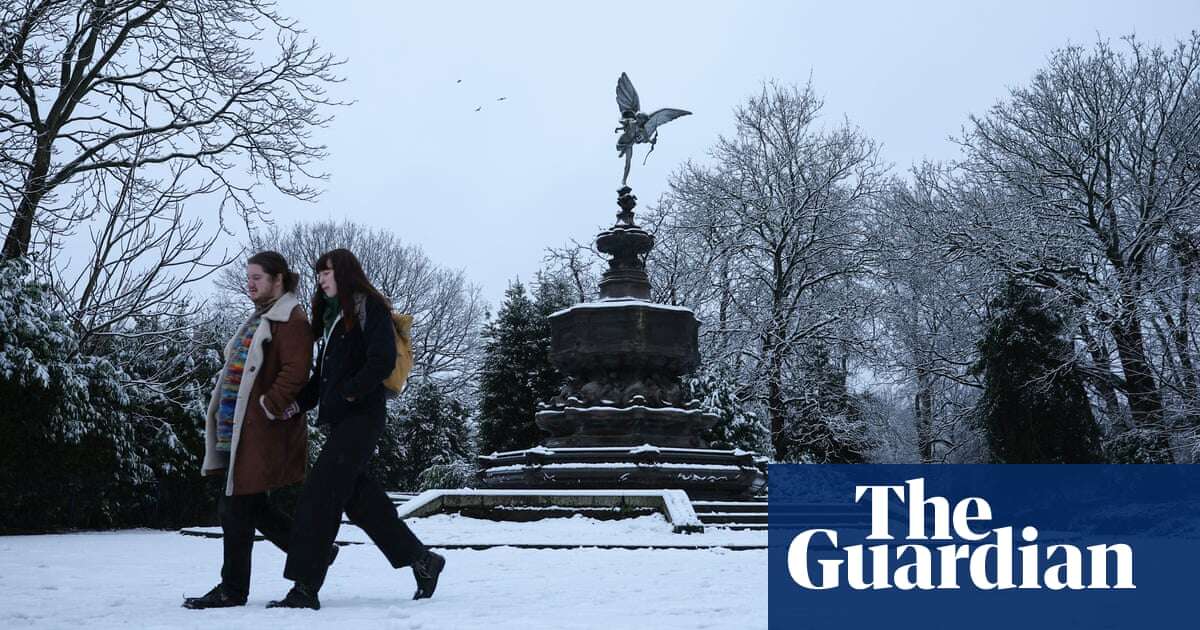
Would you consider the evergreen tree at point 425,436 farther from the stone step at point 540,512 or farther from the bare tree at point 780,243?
the stone step at point 540,512

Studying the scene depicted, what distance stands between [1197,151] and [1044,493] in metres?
6.71

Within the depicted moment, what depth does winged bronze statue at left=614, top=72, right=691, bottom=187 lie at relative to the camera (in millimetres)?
14547

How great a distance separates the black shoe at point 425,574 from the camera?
4.48 m

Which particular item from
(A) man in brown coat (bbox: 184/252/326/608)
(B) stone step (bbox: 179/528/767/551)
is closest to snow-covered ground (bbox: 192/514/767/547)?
(B) stone step (bbox: 179/528/767/551)

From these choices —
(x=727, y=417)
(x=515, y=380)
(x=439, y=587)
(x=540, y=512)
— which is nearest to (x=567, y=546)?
(x=540, y=512)

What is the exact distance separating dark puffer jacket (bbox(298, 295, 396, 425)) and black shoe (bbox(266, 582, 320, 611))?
27.2 inches

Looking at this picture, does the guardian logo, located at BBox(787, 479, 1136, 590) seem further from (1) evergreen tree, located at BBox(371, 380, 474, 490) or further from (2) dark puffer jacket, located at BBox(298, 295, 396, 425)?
(1) evergreen tree, located at BBox(371, 380, 474, 490)

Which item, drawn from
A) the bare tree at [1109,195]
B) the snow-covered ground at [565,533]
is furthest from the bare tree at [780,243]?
the snow-covered ground at [565,533]

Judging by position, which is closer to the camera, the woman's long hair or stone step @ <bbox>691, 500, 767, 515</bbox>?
the woman's long hair

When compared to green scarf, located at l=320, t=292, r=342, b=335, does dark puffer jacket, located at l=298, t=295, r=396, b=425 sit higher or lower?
lower

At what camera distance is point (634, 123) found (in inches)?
575

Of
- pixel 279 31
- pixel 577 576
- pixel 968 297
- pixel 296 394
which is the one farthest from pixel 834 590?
Answer: pixel 968 297

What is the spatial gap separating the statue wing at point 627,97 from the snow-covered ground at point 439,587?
7.59 meters

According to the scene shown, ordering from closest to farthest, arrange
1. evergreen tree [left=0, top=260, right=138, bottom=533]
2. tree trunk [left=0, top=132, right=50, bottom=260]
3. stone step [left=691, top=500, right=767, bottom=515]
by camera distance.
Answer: evergreen tree [left=0, top=260, right=138, bottom=533] < stone step [left=691, top=500, right=767, bottom=515] < tree trunk [left=0, top=132, right=50, bottom=260]
